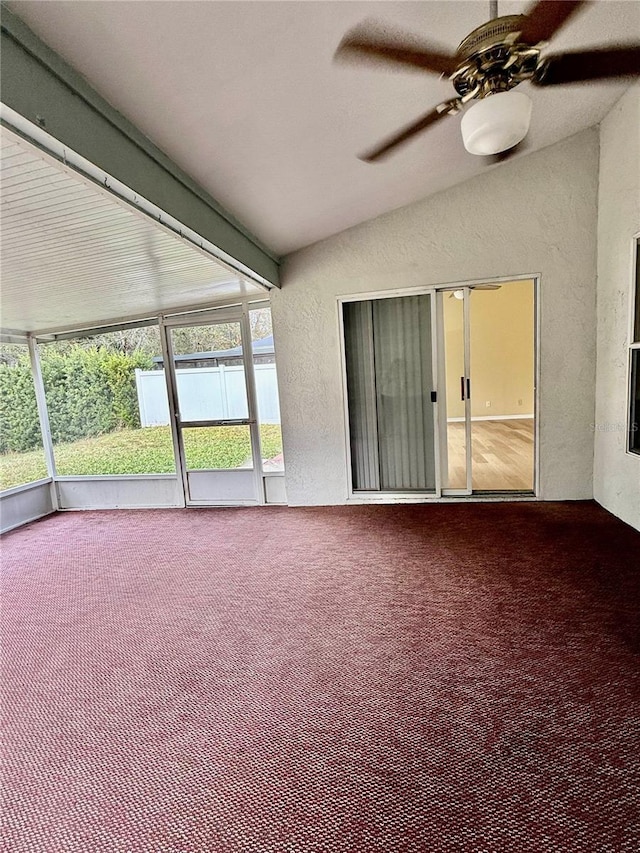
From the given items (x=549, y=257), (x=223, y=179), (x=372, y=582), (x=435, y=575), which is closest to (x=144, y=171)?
(x=223, y=179)

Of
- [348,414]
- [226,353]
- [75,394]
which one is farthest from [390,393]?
[75,394]

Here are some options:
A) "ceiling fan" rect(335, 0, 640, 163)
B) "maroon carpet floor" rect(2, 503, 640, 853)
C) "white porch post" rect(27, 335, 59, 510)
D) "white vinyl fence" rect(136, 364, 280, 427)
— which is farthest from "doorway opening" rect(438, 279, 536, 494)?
"white porch post" rect(27, 335, 59, 510)

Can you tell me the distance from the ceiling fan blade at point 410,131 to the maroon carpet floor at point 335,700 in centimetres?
254

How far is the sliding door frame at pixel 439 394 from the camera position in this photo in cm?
387

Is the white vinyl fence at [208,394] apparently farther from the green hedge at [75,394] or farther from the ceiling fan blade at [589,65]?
the ceiling fan blade at [589,65]

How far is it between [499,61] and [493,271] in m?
2.47

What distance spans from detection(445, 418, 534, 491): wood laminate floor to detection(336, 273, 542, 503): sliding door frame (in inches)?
7.3

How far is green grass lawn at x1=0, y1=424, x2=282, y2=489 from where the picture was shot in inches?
185

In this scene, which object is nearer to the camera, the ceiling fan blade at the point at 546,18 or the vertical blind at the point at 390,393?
the ceiling fan blade at the point at 546,18

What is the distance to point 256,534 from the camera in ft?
12.5

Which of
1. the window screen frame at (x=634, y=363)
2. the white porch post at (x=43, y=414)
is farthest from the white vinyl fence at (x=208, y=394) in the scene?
the window screen frame at (x=634, y=363)

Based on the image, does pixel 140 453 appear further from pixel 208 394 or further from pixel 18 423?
pixel 18 423

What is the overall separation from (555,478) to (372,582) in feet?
7.63

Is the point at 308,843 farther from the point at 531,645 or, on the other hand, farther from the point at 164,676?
the point at 531,645
